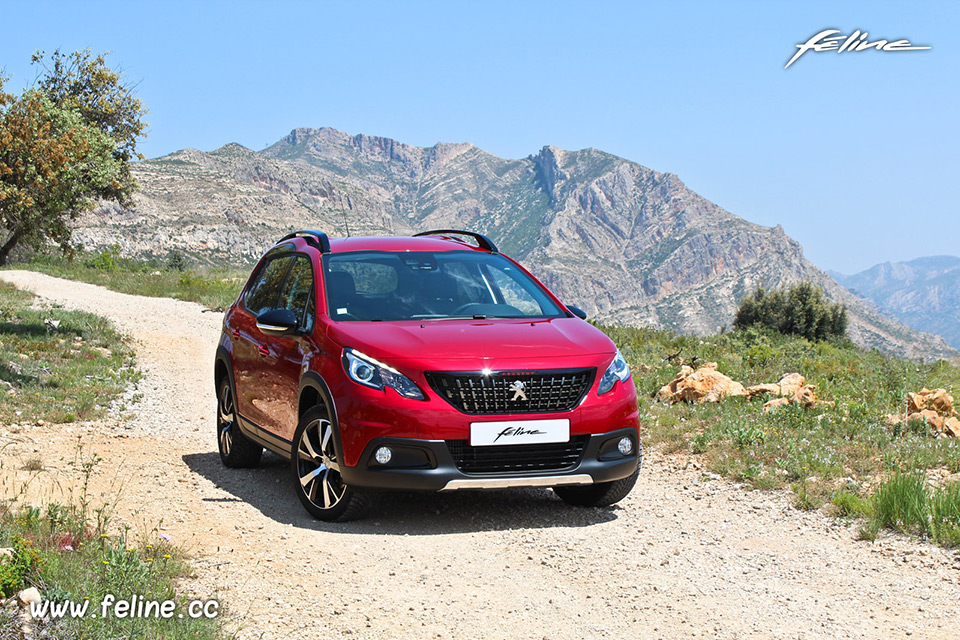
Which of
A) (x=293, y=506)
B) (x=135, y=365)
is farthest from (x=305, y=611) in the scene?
(x=135, y=365)

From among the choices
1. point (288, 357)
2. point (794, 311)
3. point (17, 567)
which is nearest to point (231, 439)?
point (288, 357)

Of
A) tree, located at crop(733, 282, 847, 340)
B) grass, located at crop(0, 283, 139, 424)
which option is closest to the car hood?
grass, located at crop(0, 283, 139, 424)

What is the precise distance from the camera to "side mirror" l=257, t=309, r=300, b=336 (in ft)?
20.0

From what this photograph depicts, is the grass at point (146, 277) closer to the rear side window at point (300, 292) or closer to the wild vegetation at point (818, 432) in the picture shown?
the wild vegetation at point (818, 432)

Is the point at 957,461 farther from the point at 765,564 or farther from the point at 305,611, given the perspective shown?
the point at 305,611

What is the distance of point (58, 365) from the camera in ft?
42.8

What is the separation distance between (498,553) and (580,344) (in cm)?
144

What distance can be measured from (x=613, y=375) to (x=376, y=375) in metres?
1.52

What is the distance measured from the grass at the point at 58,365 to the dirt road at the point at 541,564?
2572 millimetres

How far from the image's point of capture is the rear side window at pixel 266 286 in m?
7.20

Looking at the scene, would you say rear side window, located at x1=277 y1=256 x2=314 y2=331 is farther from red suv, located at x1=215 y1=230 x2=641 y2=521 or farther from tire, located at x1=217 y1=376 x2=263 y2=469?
tire, located at x1=217 y1=376 x2=263 y2=469

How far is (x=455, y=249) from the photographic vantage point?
7.13 metres

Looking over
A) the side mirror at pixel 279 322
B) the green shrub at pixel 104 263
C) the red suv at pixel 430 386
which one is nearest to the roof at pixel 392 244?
the red suv at pixel 430 386

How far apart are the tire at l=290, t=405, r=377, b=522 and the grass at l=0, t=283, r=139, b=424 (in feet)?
15.7
